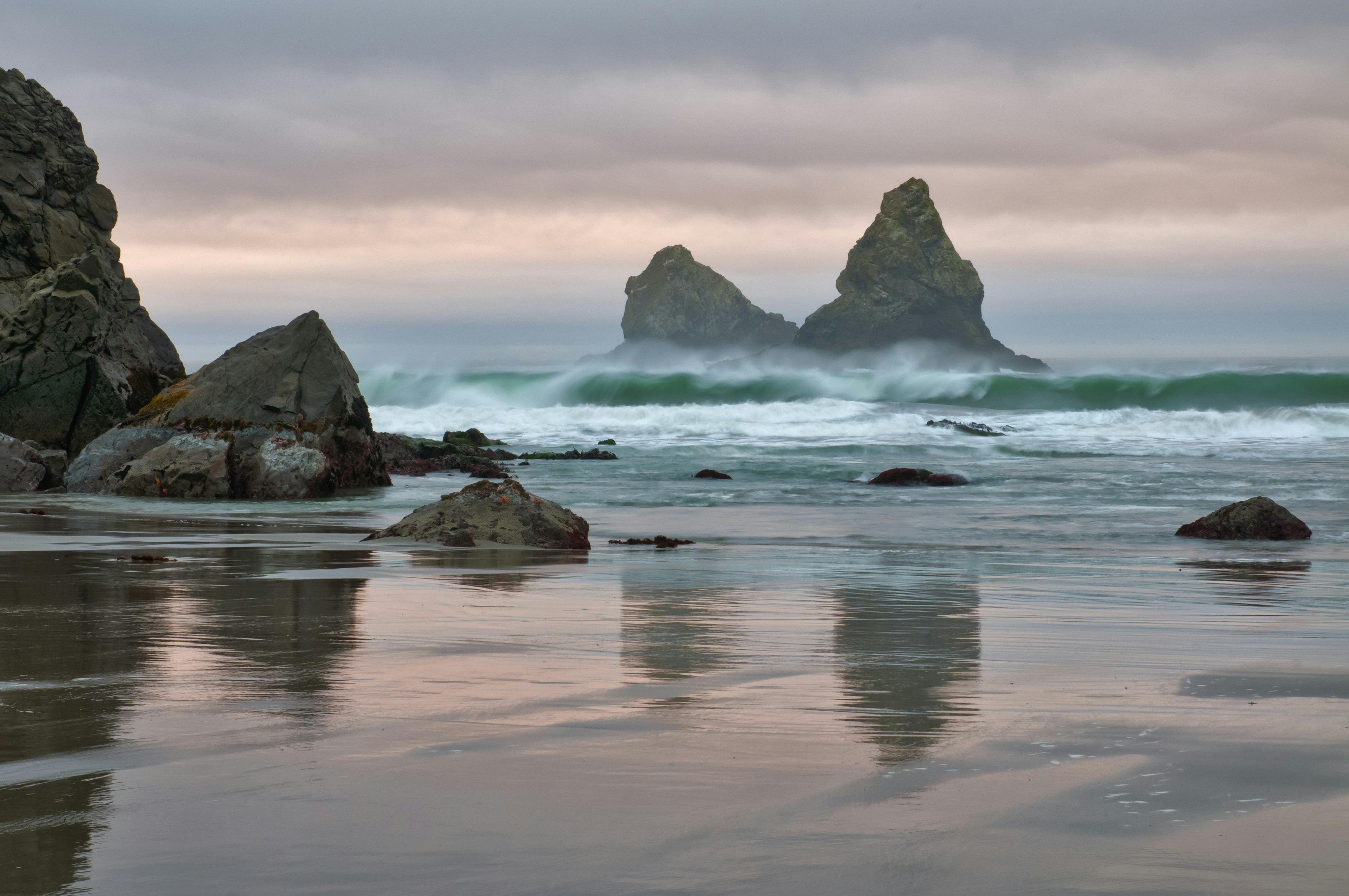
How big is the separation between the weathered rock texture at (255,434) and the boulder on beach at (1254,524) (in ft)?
28.0

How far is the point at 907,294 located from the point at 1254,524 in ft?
231

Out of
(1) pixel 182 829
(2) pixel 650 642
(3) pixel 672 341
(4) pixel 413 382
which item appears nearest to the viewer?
(1) pixel 182 829

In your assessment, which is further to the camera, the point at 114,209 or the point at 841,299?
the point at 841,299

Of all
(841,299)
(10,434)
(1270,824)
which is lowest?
(1270,824)

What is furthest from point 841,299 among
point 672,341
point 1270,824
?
point 1270,824

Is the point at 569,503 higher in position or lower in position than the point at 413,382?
lower

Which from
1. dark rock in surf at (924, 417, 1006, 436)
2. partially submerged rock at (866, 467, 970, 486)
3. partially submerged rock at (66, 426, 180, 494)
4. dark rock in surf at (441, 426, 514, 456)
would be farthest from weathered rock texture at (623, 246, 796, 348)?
partially submerged rock at (66, 426, 180, 494)

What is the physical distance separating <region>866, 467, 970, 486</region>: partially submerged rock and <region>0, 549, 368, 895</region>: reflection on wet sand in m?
10.6

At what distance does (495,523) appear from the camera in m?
8.21

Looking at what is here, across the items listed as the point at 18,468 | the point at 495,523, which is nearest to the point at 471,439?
the point at 18,468

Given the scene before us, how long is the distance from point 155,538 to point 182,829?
21.9ft

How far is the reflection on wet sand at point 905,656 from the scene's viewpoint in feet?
9.79

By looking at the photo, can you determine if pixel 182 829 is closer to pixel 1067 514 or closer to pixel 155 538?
pixel 155 538

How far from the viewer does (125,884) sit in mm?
1855
